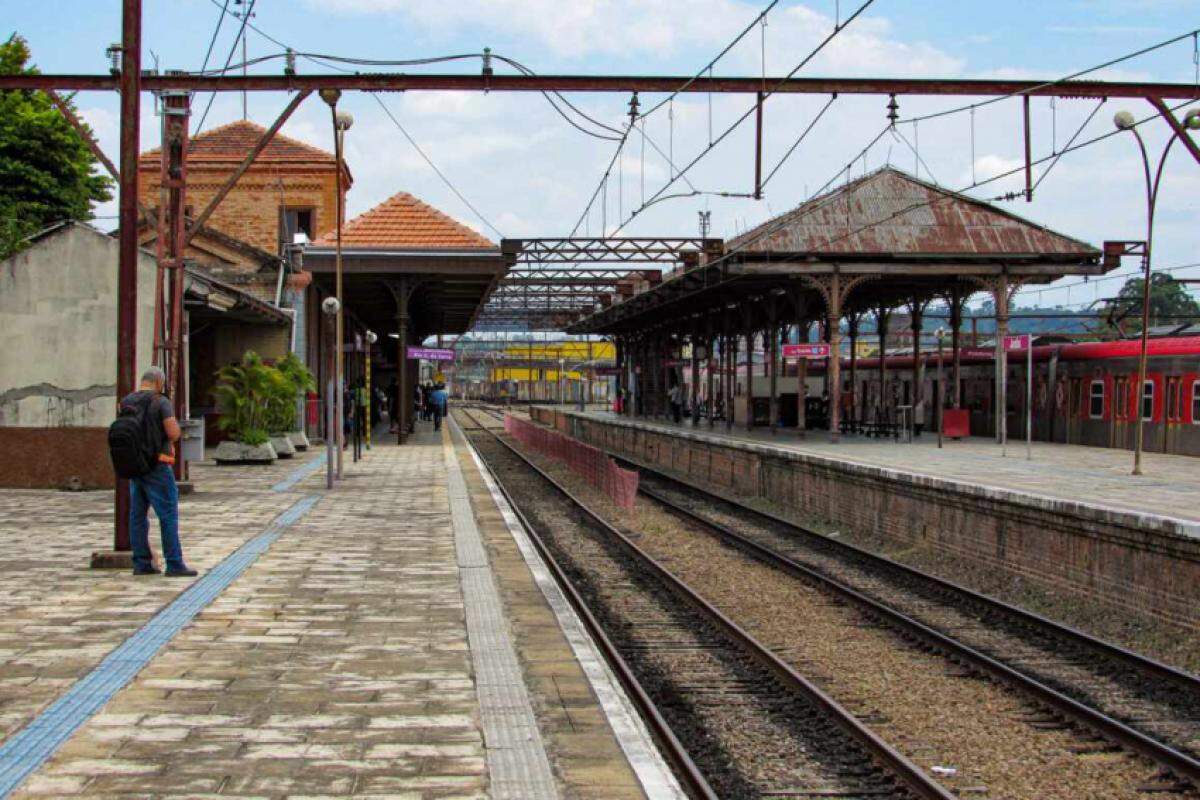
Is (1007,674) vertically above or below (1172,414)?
below

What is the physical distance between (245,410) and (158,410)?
13788 millimetres

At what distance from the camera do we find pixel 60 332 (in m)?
17.2

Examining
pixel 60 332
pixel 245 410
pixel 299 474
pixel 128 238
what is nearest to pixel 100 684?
pixel 128 238

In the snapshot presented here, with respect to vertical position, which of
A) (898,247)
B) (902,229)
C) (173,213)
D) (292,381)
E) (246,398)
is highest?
(902,229)

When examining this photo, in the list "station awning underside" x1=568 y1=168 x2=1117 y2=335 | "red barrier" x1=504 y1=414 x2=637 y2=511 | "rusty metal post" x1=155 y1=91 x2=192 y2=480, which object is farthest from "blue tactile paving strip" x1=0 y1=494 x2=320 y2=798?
"station awning underside" x1=568 y1=168 x2=1117 y2=335

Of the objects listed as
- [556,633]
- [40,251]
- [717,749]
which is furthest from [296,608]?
[40,251]

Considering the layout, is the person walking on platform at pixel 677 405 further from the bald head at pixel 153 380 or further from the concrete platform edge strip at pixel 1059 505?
the bald head at pixel 153 380

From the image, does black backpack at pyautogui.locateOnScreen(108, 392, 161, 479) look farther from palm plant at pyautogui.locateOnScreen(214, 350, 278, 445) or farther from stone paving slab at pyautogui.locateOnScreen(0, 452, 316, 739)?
palm plant at pyautogui.locateOnScreen(214, 350, 278, 445)

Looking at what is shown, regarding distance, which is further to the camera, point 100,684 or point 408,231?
point 408,231

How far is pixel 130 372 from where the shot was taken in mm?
10391

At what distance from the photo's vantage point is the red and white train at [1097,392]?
2584 centimetres

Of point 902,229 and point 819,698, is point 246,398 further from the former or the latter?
point 902,229

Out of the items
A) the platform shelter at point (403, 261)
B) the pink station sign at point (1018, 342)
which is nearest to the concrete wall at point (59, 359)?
the platform shelter at point (403, 261)

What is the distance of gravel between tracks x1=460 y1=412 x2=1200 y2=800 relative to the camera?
645 cm
